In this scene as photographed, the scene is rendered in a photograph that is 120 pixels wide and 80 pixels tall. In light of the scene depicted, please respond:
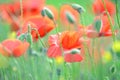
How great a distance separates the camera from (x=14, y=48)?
3.59ft

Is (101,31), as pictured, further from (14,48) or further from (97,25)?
(14,48)

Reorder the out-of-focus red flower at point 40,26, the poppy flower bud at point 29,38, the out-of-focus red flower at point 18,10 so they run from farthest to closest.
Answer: the out-of-focus red flower at point 18,10 < the out-of-focus red flower at point 40,26 < the poppy flower bud at point 29,38

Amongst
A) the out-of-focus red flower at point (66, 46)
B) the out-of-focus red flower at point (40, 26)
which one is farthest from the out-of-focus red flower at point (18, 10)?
the out-of-focus red flower at point (66, 46)

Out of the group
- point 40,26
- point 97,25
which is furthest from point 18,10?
point 97,25

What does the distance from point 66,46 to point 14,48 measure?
4.1 inches

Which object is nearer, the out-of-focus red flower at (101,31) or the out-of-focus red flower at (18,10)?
the out-of-focus red flower at (101,31)

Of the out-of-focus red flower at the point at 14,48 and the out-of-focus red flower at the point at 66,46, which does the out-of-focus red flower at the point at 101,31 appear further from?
the out-of-focus red flower at the point at 14,48

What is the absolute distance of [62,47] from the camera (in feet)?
3.54

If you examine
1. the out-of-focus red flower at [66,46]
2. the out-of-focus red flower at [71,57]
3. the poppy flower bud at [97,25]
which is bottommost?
the out-of-focus red flower at [71,57]

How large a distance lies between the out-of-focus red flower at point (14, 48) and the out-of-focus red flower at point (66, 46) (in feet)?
0.18

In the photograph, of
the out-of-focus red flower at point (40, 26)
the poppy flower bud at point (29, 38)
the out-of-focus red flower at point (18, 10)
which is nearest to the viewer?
the poppy flower bud at point (29, 38)

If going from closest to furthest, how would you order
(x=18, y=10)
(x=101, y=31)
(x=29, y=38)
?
(x=29, y=38) < (x=101, y=31) < (x=18, y=10)

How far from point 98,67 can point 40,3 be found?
233 millimetres

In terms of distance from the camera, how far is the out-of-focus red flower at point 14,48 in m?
1.08
